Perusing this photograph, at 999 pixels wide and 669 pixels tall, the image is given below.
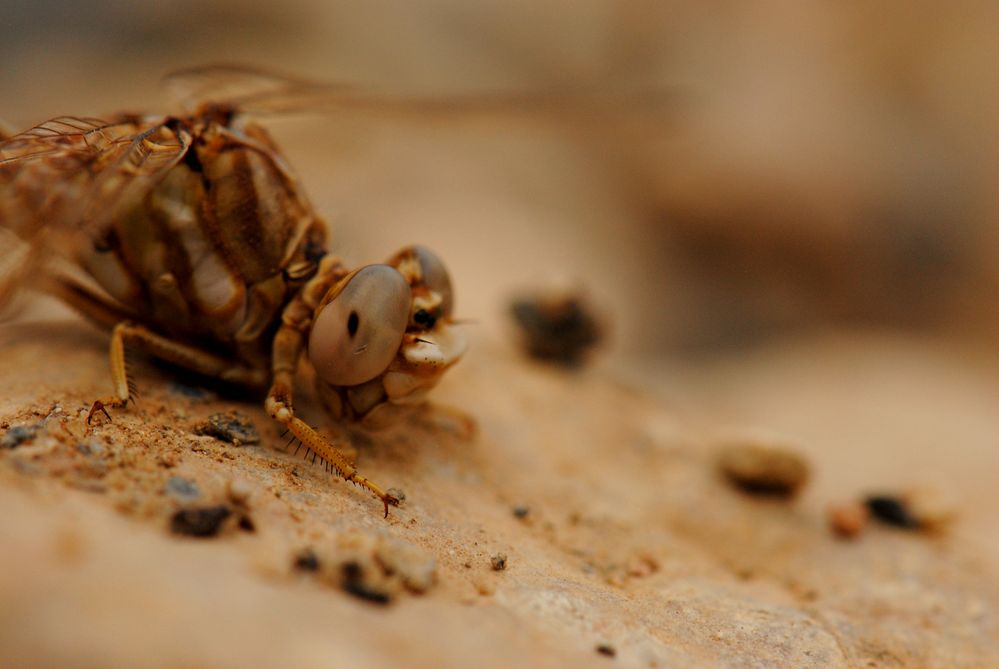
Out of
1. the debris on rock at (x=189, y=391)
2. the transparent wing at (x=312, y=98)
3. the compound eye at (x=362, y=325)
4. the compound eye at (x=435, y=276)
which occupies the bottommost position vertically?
the debris on rock at (x=189, y=391)

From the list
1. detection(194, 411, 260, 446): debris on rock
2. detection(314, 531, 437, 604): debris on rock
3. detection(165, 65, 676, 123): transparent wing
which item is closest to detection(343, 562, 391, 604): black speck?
detection(314, 531, 437, 604): debris on rock

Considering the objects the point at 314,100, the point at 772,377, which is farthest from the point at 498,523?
the point at 772,377

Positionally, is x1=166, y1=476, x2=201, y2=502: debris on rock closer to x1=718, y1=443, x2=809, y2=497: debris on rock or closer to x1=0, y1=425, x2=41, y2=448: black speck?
x1=0, y1=425, x2=41, y2=448: black speck

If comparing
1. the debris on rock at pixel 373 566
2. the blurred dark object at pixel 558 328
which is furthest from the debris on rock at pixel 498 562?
the blurred dark object at pixel 558 328

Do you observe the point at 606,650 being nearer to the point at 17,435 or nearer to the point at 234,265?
the point at 17,435

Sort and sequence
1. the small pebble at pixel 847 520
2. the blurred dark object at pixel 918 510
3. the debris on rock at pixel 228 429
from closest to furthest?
the debris on rock at pixel 228 429 → the small pebble at pixel 847 520 → the blurred dark object at pixel 918 510

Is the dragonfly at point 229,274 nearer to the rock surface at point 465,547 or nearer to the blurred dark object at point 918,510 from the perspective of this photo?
the rock surface at point 465,547

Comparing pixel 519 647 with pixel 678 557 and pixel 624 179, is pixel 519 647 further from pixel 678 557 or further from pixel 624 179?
pixel 624 179

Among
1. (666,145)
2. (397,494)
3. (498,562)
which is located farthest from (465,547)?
(666,145)
